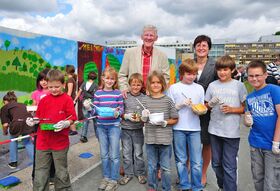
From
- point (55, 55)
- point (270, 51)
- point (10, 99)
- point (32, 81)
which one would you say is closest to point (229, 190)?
point (10, 99)

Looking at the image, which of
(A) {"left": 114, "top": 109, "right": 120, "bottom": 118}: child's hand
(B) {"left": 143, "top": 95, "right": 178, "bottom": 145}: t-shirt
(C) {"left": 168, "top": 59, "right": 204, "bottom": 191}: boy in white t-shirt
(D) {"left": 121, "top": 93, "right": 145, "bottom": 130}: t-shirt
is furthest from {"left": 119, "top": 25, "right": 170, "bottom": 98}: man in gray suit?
(B) {"left": 143, "top": 95, "right": 178, "bottom": 145}: t-shirt

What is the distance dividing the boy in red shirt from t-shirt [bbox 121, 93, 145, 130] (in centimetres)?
85

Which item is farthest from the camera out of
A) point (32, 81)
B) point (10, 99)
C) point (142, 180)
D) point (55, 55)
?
point (55, 55)

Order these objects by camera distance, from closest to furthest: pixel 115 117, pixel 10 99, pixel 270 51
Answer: pixel 115 117 → pixel 10 99 → pixel 270 51

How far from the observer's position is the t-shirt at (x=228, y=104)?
10.2 ft

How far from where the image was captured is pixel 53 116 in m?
2.97

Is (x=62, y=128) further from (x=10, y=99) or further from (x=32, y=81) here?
(x=32, y=81)

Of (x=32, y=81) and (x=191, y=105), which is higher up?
(x=32, y=81)

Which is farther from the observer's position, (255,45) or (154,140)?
(255,45)

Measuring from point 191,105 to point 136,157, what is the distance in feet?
4.13

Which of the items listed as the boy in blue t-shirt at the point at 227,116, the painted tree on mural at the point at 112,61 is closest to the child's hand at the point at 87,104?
the boy in blue t-shirt at the point at 227,116

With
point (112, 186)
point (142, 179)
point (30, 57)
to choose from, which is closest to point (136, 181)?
point (142, 179)

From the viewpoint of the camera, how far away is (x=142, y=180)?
3836 millimetres

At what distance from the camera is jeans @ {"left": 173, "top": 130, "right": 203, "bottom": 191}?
3.26 meters
